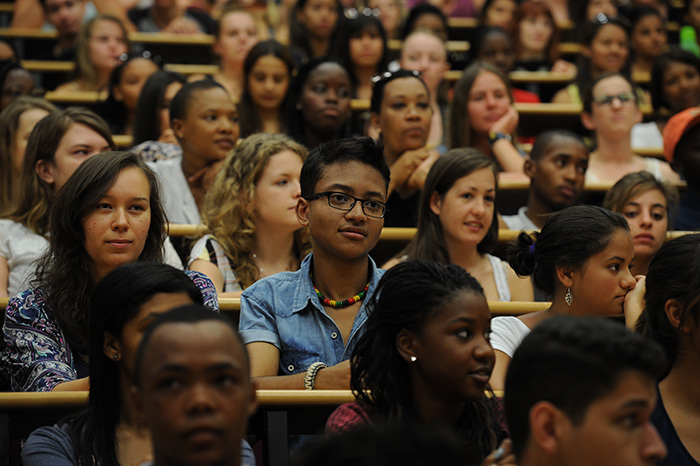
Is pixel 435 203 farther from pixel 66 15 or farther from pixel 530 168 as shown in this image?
pixel 66 15

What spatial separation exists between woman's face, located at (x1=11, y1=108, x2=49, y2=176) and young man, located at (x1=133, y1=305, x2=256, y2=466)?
2.11 metres

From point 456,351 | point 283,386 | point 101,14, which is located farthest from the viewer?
point 101,14

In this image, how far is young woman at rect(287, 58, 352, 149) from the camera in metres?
3.86

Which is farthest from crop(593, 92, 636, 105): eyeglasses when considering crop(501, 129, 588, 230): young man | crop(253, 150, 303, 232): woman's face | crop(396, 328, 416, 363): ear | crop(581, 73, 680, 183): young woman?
crop(396, 328, 416, 363): ear

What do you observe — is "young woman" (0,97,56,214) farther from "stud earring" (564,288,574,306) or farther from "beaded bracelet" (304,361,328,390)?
"stud earring" (564,288,574,306)

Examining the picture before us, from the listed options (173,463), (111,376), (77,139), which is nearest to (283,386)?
(111,376)

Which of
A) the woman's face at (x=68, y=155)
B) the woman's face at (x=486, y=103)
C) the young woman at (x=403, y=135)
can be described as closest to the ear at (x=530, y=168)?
the young woman at (x=403, y=135)

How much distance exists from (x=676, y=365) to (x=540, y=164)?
1.54m

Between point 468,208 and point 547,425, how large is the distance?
1.50 m

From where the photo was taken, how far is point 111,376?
1.74 metres

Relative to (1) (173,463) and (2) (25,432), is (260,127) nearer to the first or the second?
(2) (25,432)

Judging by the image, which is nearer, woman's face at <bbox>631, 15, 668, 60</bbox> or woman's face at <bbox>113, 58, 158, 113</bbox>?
woman's face at <bbox>113, 58, 158, 113</bbox>

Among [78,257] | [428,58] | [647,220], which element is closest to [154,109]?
[428,58]

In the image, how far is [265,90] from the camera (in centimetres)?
402
